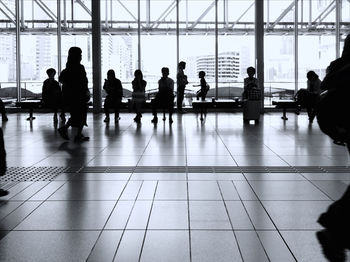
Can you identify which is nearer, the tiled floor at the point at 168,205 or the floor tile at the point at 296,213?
the tiled floor at the point at 168,205

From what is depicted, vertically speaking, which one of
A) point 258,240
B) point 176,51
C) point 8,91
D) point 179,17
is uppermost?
point 179,17

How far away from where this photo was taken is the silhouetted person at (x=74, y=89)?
32.0ft

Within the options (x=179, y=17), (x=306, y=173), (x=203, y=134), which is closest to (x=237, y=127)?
(x=203, y=134)

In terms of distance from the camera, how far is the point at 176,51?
65.6ft

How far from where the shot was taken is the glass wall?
65.5 ft

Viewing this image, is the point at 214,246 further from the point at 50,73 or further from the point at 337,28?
the point at 337,28

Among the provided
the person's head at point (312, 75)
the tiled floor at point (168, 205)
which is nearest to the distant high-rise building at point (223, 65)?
the person's head at point (312, 75)

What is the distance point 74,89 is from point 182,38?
11.0 meters

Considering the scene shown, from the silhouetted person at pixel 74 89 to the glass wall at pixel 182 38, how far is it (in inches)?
398

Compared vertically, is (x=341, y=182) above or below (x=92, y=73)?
below

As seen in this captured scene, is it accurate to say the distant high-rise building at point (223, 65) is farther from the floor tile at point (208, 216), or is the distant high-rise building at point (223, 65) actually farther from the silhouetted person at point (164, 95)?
the floor tile at point (208, 216)

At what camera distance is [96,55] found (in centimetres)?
1866

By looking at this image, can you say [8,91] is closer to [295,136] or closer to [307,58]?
[307,58]

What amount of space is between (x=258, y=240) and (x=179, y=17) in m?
17.6
